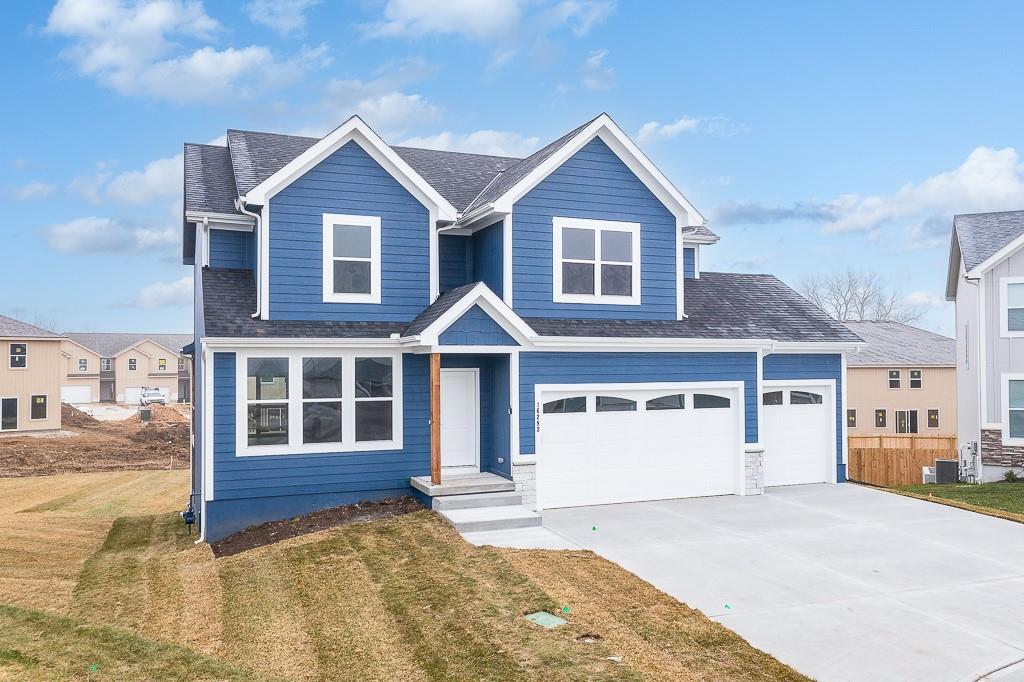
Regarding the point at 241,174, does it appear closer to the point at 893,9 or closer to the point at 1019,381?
the point at 893,9

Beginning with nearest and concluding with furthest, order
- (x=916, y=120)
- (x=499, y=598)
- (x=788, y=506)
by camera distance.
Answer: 1. (x=499, y=598)
2. (x=788, y=506)
3. (x=916, y=120)

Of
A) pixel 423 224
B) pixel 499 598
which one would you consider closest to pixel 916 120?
pixel 423 224

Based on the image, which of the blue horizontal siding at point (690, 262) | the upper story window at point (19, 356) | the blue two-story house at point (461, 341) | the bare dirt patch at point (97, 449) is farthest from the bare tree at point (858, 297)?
the upper story window at point (19, 356)

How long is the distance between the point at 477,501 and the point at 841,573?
5.57m

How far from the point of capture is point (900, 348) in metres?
36.6

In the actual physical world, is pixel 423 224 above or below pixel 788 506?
above

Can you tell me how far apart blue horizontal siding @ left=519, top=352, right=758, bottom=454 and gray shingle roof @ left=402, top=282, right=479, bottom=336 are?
60.2 inches

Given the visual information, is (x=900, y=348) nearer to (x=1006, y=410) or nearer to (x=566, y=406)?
(x=1006, y=410)

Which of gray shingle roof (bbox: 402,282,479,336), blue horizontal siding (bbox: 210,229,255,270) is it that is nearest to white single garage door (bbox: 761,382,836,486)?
gray shingle roof (bbox: 402,282,479,336)

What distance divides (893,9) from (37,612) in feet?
79.0

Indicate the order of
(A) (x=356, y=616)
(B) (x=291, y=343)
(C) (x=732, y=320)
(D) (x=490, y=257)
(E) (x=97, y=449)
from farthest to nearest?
1. (E) (x=97, y=449)
2. (C) (x=732, y=320)
3. (D) (x=490, y=257)
4. (B) (x=291, y=343)
5. (A) (x=356, y=616)

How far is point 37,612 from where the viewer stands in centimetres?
888

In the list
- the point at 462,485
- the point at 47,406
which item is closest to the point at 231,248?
the point at 462,485

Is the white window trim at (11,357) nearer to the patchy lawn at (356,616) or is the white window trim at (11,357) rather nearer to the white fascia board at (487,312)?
the patchy lawn at (356,616)
